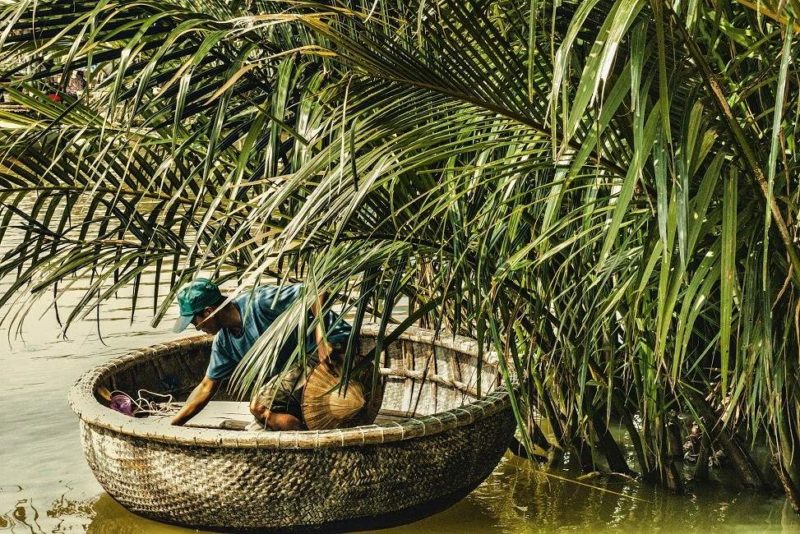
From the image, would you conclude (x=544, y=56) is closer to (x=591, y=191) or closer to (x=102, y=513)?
(x=591, y=191)

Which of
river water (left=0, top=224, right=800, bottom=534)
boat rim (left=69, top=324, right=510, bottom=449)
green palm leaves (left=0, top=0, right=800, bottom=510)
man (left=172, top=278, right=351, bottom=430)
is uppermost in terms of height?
green palm leaves (left=0, top=0, right=800, bottom=510)

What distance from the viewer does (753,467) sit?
3.87 metres

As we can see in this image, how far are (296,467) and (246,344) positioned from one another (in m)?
0.64

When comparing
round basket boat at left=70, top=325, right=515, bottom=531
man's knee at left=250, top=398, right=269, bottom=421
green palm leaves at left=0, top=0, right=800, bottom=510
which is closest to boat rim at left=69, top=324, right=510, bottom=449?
round basket boat at left=70, top=325, right=515, bottom=531

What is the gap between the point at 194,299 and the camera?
156 inches

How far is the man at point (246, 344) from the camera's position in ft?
13.1

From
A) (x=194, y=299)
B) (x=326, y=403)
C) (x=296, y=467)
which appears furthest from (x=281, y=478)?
(x=194, y=299)

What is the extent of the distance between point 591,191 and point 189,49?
4.03 feet

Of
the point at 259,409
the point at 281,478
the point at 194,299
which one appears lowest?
the point at 281,478

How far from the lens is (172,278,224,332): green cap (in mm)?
3938

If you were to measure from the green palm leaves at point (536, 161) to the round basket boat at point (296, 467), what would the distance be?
331 mm

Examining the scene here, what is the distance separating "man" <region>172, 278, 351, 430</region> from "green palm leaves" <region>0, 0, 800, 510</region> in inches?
9.1

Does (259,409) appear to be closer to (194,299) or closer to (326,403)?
(326,403)

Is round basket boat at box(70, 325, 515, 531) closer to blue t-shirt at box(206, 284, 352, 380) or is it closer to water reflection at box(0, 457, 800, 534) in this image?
water reflection at box(0, 457, 800, 534)
